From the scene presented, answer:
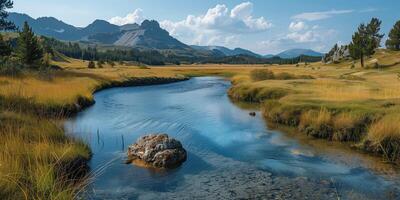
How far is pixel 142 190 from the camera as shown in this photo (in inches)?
629

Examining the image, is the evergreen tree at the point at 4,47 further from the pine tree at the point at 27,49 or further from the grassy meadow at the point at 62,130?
the grassy meadow at the point at 62,130

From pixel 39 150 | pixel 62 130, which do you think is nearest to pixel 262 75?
pixel 62 130

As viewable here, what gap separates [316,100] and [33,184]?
27.0 m

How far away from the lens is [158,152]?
66.6ft

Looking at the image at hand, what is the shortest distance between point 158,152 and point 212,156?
3.38 metres

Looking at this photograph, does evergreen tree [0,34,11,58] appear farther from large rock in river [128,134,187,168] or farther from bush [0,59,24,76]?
large rock in river [128,134,187,168]

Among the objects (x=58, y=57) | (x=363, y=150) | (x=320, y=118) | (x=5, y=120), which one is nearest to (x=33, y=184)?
(x=5, y=120)

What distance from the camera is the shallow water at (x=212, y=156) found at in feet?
54.5

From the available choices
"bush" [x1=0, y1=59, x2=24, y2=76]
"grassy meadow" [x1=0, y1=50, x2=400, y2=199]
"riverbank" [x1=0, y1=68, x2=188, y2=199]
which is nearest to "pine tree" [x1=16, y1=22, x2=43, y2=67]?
"bush" [x1=0, y1=59, x2=24, y2=76]

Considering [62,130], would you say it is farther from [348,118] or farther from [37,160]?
[348,118]

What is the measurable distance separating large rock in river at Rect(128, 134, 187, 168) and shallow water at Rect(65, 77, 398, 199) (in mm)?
545

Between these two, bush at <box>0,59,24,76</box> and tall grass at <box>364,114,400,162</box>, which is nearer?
tall grass at <box>364,114,400,162</box>

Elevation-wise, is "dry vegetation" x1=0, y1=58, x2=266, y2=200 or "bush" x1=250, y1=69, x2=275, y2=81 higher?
"bush" x1=250, y1=69, x2=275, y2=81

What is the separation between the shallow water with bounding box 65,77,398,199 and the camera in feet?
54.5
